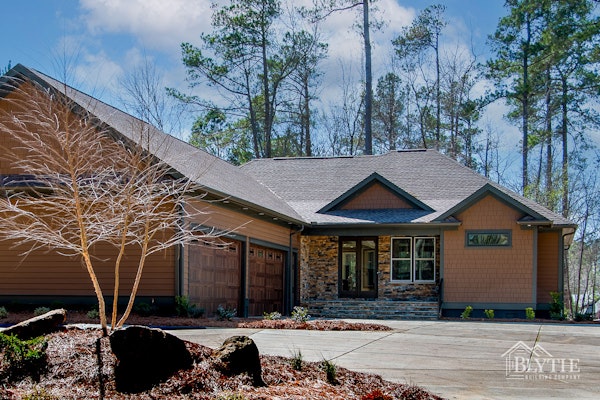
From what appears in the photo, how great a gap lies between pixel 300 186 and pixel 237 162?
12.1 metres

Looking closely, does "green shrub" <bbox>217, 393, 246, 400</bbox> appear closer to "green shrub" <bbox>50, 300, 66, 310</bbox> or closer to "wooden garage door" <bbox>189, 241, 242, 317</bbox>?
"wooden garage door" <bbox>189, 241, 242, 317</bbox>

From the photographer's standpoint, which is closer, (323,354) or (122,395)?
(122,395)

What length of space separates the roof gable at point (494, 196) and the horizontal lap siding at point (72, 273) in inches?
362

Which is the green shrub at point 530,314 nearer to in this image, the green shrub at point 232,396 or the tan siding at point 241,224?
the tan siding at point 241,224

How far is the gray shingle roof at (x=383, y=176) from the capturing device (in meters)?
22.8

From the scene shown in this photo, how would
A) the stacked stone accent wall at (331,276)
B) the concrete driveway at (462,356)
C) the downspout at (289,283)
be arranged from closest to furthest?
the concrete driveway at (462,356), the downspout at (289,283), the stacked stone accent wall at (331,276)

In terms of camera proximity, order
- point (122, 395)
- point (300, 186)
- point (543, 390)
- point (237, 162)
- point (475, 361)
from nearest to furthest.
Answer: point (122, 395) → point (543, 390) → point (475, 361) → point (300, 186) → point (237, 162)

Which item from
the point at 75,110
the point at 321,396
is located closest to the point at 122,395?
the point at 321,396

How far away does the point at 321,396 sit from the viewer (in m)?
6.38

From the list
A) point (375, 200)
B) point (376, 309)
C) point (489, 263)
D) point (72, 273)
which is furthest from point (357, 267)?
point (72, 273)

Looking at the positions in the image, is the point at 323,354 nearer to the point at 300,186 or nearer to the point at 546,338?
the point at 546,338

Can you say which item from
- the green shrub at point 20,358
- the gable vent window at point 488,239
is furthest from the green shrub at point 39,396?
the gable vent window at point 488,239

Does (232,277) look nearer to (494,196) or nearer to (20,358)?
(494,196)

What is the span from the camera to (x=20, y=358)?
6520mm
